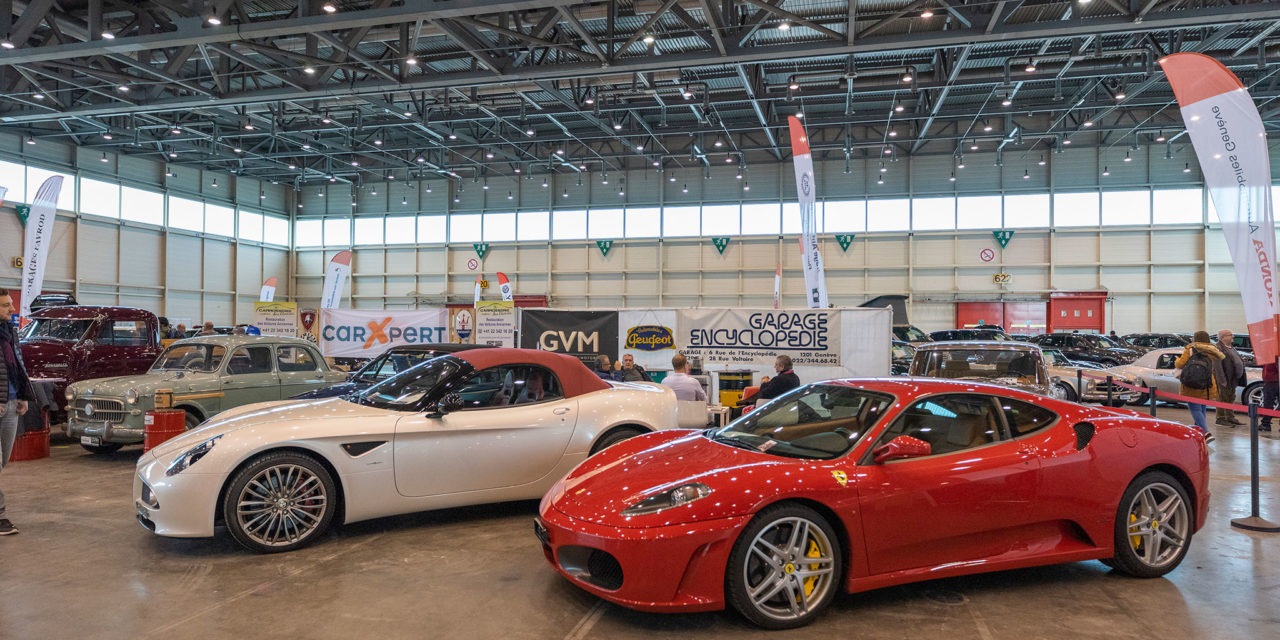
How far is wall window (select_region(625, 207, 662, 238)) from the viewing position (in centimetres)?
3031

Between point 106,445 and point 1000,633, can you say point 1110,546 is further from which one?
point 106,445

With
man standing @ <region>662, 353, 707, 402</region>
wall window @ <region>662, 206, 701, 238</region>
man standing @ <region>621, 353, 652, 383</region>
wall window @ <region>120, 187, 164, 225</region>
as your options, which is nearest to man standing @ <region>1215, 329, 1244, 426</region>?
man standing @ <region>662, 353, 707, 402</region>

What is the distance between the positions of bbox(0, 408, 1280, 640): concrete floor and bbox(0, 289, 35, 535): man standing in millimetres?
661

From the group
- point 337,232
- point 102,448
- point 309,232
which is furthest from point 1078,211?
point 309,232

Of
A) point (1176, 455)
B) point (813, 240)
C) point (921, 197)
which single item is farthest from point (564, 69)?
point (921, 197)

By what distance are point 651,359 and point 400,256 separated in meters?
24.9

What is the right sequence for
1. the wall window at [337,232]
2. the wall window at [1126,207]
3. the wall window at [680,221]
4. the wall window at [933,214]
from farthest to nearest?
the wall window at [337,232]
the wall window at [680,221]
the wall window at [933,214]
the wall window at [1126,207]

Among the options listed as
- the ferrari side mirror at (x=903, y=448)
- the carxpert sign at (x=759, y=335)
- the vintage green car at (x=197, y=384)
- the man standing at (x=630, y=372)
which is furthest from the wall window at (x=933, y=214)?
the ferrari side mirror at (x=903, y=448)

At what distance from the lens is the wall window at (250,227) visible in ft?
107

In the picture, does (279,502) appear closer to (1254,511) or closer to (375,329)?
(1254,511)

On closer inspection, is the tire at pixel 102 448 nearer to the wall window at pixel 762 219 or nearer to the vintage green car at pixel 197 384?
the vintage green car at pixel 197 384

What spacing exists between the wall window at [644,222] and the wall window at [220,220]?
18774 millimetres

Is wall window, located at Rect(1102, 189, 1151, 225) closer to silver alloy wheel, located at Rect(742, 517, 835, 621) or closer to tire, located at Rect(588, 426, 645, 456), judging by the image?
tire, located at Rect(588, 426, 645, 456)

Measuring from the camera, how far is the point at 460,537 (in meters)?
4.83
